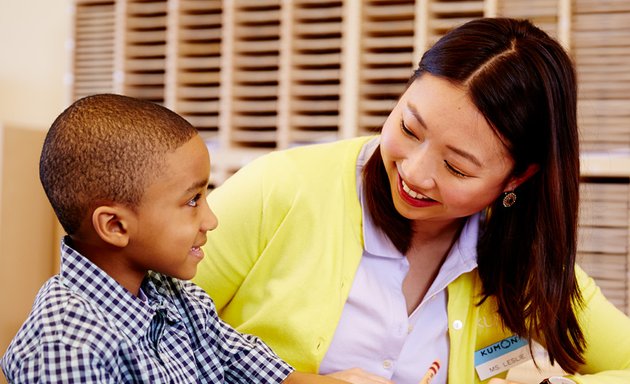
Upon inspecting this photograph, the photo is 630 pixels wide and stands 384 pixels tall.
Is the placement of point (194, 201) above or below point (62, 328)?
above

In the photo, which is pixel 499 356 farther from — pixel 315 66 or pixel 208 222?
A: pixel 315 66

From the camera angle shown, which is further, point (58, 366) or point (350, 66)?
point (350, 66)

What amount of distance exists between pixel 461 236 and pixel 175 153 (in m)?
0.63

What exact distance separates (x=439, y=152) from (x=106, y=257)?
0.53 meters

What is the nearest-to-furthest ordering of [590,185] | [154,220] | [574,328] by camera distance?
[154,220], [574,328], [590,185]

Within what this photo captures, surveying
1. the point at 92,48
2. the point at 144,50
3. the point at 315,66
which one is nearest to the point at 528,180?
the point at 315,66

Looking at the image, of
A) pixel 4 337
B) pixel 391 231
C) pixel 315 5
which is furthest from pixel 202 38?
pixel 391 231

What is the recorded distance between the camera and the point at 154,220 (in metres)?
0.99

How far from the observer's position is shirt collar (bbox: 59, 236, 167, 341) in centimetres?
97

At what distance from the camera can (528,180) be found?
4.49 ft

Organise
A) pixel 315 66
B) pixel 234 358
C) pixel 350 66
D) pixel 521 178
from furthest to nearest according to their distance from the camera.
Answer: pixel 315 66 < pixel 350 66 < pixel 521 178 < pixel 234 358

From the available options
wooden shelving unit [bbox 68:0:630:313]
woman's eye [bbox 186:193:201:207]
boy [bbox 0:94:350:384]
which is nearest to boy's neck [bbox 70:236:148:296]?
boy [bbox 0:94:350:384]

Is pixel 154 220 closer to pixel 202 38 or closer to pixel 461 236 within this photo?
pixel 461 236

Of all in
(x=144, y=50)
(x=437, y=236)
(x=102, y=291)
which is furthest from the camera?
(x=144, y=50)
